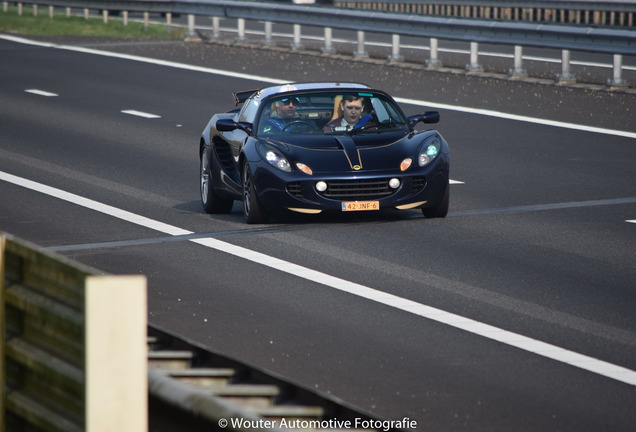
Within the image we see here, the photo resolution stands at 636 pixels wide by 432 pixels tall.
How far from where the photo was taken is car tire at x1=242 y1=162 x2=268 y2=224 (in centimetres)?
1355

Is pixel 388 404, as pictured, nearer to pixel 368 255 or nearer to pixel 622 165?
pixel 368 255

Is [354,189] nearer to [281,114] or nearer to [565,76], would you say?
[281,114]

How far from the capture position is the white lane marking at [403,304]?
26.3 ft

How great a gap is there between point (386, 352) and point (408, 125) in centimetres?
623

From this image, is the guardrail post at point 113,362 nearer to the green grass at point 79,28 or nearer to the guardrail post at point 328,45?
the guardrail post at point 328,45

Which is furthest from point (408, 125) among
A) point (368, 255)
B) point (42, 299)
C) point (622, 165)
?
point (42, 299)

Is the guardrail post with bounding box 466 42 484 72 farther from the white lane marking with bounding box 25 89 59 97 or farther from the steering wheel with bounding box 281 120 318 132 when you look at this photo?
the steering wheel with bounding box 281 120 318 132

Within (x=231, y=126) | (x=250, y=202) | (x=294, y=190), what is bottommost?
(x=250, y=202)

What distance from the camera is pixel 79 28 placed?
3803 cm

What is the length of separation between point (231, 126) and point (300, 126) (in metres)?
0.66

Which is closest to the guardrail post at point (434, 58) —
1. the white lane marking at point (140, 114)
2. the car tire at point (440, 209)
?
the white lane marking at point (140, 114)

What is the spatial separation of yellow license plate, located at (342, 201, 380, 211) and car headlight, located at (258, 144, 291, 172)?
614 mm

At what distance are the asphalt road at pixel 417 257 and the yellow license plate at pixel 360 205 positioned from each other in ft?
0.66

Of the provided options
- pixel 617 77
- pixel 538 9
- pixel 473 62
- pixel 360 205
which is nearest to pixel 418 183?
pixel 360 205
